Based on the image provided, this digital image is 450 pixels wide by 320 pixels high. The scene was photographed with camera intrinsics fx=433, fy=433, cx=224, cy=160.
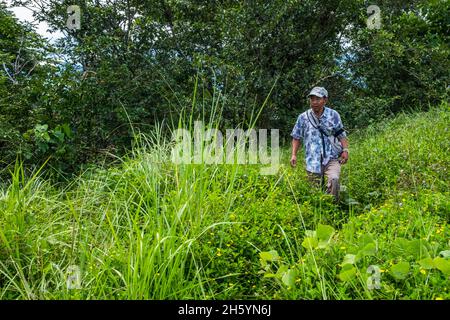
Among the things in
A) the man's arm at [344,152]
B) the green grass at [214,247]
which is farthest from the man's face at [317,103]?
the green grass at [214,247]

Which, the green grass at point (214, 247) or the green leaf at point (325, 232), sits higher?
the green leaf at point (325, 232)

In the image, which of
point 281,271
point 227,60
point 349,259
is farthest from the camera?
point 227,60

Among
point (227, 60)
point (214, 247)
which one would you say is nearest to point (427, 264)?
point (214, 247)

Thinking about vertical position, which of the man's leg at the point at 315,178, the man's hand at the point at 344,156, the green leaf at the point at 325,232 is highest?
the man's hand at the point at 344,156

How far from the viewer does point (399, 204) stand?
12.2 ft

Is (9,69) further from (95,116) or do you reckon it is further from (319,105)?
(319,105)

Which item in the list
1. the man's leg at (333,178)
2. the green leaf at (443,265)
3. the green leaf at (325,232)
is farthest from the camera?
the man's leg at (333,178)

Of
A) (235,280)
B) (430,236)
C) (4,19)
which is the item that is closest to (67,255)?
(235,280)

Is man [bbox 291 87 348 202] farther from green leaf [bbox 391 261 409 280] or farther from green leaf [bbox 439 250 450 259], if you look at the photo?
green leaf [bbox 391 261 409 280]

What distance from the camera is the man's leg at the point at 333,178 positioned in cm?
436

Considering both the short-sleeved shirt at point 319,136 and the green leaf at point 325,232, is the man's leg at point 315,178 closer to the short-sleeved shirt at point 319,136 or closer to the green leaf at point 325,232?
the short-sleeved shirt at point 319,136

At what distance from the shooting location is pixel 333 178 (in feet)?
14.3

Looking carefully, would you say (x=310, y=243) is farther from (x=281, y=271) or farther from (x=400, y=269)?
(x=400, y=269)

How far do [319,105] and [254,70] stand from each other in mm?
3936
